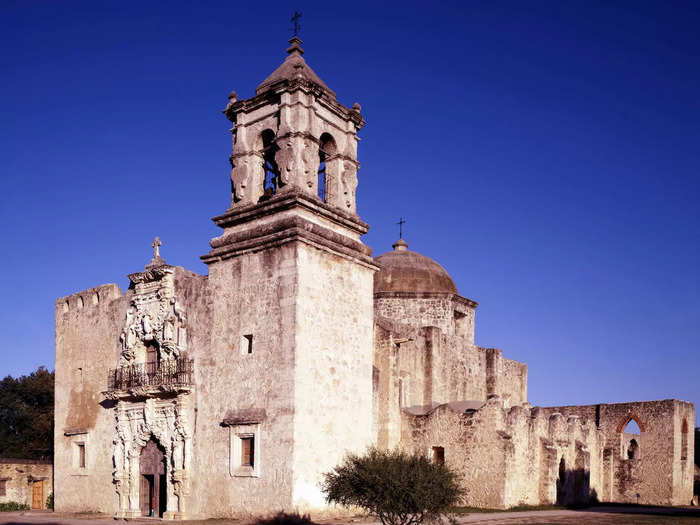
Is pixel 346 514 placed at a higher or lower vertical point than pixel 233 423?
lower

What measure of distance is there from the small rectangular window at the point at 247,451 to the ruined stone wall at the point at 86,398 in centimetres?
509

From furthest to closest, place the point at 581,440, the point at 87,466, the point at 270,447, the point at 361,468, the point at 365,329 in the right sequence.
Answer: the point at 581,440
the point at 87,466
the point at 365,329
the point at 270,447
the point at 361,468

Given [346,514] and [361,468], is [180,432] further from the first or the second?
[361,468]

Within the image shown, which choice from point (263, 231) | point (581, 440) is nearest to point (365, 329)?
point (263, 231)

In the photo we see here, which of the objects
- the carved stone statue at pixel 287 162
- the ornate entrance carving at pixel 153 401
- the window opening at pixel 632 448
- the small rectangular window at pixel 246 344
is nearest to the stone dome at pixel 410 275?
the window opening at pixel 632 448

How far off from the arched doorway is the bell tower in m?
2.11

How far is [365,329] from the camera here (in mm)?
20234

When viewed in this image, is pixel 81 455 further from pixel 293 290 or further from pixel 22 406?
pixel 22 406

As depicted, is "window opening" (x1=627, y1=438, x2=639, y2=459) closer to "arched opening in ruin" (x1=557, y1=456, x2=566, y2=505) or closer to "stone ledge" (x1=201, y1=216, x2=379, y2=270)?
"arched opening in ruin" (x1=557, y1=456, x2=566, y2=505)

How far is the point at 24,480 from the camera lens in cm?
2655

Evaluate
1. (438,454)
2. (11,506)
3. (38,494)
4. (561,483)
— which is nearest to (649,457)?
(561,483)

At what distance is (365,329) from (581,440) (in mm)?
11189

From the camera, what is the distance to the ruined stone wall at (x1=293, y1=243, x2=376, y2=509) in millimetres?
17750

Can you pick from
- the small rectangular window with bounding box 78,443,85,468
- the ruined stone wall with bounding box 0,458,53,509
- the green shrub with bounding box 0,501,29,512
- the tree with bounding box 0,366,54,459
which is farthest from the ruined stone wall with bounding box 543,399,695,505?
the tree with bounding box 0,366,54,459
